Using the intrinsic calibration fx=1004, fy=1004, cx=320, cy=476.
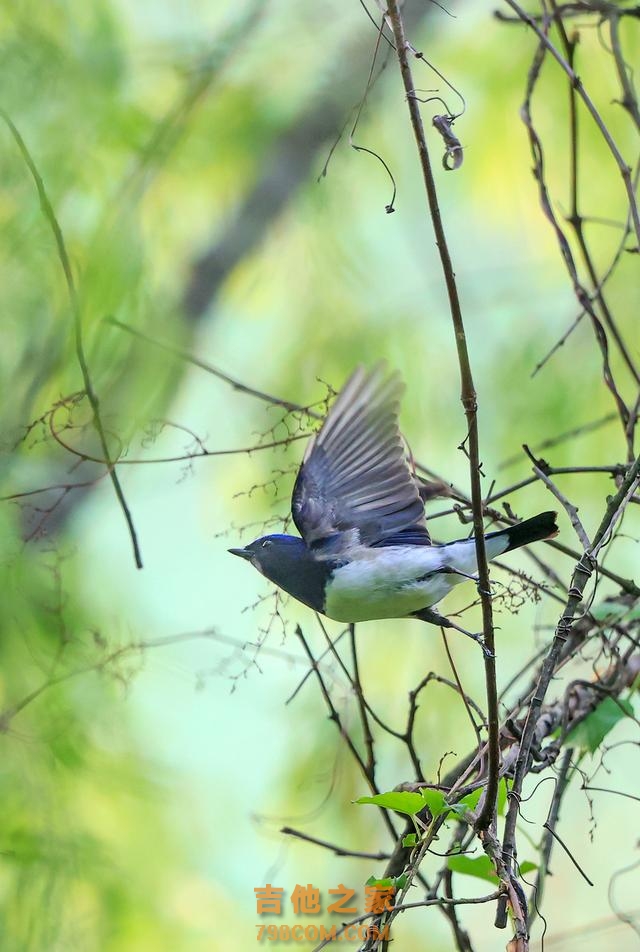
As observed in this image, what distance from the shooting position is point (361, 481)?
2.44 metres

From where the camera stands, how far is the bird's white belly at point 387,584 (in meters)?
2.24

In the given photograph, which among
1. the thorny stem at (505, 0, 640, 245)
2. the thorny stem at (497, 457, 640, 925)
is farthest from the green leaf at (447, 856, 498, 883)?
the thorny stem at (505, 0, 640, 245)

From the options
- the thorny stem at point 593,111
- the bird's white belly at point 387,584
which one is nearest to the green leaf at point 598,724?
the bird's white belly at point 387,584

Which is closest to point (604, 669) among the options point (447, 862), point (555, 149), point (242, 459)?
point (447, 862)

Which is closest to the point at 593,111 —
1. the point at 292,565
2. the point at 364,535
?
the point at 364,535

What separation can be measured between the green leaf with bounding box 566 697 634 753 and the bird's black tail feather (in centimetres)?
37

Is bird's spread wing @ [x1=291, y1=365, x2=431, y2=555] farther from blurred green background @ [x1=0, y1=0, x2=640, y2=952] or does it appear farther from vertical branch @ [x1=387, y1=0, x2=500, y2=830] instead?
vertical branch @ [x1=387, y1=0, x2=500, y2=830]

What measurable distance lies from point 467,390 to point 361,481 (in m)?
1.05

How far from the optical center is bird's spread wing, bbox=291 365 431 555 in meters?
2.37

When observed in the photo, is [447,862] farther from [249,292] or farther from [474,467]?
[249,292]

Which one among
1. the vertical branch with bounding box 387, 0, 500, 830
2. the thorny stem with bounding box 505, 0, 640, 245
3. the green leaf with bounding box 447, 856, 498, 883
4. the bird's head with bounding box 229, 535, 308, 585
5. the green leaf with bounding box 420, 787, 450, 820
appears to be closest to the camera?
the vertical branch with bounding box 387, 0, 500, 830

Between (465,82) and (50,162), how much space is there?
6.12 feet

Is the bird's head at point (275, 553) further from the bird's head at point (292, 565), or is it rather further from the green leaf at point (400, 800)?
the green leaf at point (400, 800)

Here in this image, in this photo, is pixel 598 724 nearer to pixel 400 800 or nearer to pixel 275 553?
pixel 400 800
